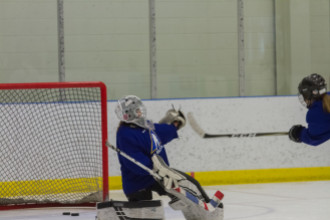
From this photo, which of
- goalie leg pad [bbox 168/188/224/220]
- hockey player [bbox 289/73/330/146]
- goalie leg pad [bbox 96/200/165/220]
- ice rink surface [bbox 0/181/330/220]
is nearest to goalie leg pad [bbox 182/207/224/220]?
goalie leg pad [bbox 168/188/224/220]

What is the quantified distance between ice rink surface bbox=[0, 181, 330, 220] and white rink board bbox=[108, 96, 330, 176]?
291mm

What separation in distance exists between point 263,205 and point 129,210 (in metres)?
1.84

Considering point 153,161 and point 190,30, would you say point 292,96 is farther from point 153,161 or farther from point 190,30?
point 153,161

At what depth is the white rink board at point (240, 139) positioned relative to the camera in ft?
25.4

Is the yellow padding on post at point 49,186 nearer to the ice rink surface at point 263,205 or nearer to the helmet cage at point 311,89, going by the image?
the ice rink surface at point 263,205

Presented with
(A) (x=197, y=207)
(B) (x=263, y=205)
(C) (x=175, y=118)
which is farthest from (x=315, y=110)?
(B) (x=263, y=205)

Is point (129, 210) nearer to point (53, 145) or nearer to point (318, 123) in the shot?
point (318, 123)

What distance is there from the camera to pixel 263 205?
6465 millimetres

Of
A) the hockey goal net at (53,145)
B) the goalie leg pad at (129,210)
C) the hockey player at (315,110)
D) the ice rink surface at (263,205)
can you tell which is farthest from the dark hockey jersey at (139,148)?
the hockey goal net at (53,145)

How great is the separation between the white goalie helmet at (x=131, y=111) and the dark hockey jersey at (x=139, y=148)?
4cm

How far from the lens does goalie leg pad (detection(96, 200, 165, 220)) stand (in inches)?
194

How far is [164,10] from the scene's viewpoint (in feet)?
27.0

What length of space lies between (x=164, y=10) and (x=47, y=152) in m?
2.07

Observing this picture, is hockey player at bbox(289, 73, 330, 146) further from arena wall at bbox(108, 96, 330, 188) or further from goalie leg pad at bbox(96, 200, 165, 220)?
arena wall at bbox(108, 96, 330, 188)
